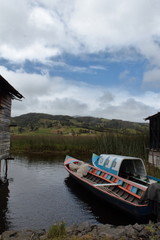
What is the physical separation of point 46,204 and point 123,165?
677cm

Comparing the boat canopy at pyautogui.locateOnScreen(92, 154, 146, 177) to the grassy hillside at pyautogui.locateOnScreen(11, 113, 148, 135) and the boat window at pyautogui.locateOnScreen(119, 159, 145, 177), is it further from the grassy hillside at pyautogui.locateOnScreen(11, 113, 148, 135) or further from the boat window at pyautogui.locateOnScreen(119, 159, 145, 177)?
the grassy hillside at pyautogui.locateOnScreen(11, 113, 148, 135)

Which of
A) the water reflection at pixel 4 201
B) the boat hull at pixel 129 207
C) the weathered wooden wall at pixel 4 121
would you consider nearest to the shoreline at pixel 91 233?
the boat hull at pixel 129 207

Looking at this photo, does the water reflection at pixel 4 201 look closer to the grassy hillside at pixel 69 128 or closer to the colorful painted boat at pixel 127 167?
the grassy hillside at pixel 69 128

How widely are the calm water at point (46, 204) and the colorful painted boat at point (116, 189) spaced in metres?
0.69

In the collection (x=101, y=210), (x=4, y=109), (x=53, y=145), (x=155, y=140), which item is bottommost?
(x=101, y=210)

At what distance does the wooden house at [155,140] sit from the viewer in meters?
19.9

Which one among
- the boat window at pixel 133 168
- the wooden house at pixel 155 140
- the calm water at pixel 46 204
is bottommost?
the calm water at pixel 46 204

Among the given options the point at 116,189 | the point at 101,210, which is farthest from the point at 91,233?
the point at 116,189

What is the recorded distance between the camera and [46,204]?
38.9ft

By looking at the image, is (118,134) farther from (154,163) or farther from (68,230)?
(68,230)

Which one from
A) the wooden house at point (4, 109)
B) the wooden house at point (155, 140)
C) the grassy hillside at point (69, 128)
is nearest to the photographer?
the wooden house at point (4, 109)

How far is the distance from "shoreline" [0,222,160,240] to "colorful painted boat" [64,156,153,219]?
2028 mm

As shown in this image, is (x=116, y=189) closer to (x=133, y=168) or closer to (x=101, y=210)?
(x=101, y=210)

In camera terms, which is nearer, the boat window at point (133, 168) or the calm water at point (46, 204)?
the calm water at point (46, 204)
